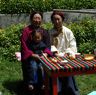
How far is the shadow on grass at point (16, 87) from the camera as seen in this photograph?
8.05 metres

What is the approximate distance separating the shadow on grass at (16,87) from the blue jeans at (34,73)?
0.22m

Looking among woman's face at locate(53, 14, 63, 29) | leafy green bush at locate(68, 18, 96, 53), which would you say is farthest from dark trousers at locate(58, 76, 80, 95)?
leafy green bush at locate(68, 18, 96, 53)

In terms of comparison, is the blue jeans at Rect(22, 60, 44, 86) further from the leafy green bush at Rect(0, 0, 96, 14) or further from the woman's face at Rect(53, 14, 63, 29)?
the leafy green bush at Rect(0, 0, 96, 14)

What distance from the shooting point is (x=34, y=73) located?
7.77 m

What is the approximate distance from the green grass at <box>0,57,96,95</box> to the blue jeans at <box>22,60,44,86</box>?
0.44 m

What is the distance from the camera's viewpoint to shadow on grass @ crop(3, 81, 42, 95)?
8055 millimetres

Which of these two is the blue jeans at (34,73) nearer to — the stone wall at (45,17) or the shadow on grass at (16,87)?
the shadow on grass at (16,87)

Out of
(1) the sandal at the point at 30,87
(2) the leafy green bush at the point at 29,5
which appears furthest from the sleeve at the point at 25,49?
(2) the leafy green bush at the point at 29,5

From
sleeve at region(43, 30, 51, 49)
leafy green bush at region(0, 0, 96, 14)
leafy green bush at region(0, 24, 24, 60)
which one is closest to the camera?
sleeve at region(43, 30, 51, 49)

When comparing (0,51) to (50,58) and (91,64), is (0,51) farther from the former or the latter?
(91,64)

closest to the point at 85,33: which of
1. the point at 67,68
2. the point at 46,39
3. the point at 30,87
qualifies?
the point at 46,39

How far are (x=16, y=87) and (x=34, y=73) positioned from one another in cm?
69

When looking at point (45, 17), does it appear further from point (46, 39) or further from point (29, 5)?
point (46, 39)

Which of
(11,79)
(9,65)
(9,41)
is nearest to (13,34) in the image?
(9,41)
